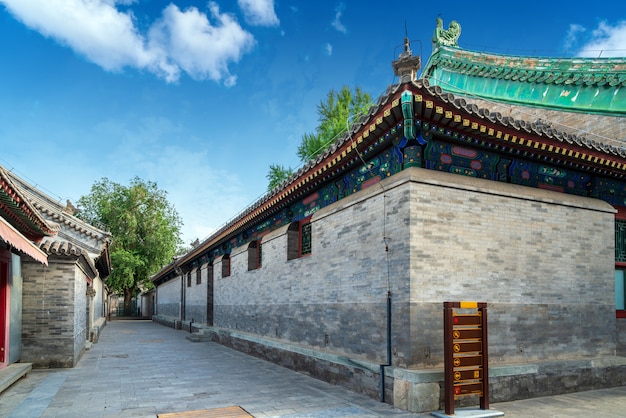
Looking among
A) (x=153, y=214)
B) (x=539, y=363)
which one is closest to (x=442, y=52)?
(x=539, y=363)

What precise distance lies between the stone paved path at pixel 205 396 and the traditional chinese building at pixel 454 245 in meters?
0.43

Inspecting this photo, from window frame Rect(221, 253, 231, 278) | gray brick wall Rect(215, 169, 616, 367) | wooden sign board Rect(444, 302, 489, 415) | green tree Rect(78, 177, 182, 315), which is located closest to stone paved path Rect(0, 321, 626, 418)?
wooden sign board Rect(444, 302, 489, 415)

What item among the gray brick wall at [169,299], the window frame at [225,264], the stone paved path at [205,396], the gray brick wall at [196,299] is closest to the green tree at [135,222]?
the gray brick wall at [169,299]

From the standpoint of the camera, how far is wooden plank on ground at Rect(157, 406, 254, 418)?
Result: 20.0ft

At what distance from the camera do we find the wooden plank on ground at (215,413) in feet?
20.0

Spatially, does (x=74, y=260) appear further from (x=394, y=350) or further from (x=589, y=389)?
(x=589, y=389)

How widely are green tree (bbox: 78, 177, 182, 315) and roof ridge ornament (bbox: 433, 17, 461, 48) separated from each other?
26.2 metres

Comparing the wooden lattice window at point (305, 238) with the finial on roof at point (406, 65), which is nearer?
the finial on roof at point (406, 65)

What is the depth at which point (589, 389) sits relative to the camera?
7496 mm

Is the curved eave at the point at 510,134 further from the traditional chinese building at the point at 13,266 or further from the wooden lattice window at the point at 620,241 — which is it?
the traditional chinese building at the point at 13,266

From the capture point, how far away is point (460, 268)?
6.73 m

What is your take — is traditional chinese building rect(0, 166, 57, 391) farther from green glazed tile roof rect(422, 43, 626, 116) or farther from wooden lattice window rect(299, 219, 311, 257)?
green glazed tile roof rect(422, 43, 626, 116)

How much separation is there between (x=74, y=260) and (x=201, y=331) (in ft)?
25.3

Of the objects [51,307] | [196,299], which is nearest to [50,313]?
[51,307]
